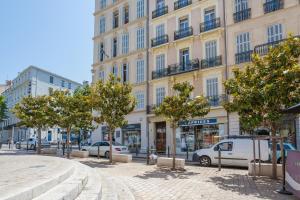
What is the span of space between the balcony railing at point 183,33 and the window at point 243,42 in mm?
4622

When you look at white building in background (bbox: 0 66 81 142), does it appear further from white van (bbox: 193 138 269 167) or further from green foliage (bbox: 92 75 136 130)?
white van (bbox: 193 138 269 167)

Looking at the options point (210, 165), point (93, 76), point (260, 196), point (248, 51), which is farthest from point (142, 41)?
point (260, 196)

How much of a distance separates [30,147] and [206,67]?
2288 cm

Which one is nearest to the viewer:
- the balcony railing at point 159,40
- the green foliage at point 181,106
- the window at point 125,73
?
the green foliage at point 181,106

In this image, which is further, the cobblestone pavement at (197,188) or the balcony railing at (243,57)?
the balcony railing at (243,57)

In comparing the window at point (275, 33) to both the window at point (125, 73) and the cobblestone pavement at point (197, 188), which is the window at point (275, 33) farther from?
the window at point (125, 73)

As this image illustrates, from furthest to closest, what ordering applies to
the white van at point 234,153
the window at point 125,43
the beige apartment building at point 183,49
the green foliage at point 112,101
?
the window at point 125,43, the beige apartment building at point 183,49, the green foliage at point 112,101, the white van at point 234,153

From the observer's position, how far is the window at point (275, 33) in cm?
2191

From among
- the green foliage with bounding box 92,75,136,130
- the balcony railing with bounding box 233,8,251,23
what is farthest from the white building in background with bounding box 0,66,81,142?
the balcony railing with bounding box 233,8,251,23

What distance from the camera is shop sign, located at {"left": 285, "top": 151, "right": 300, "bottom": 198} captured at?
7.53 meters

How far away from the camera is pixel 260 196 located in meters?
8.43

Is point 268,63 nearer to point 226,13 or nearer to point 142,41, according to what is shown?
point 226,13

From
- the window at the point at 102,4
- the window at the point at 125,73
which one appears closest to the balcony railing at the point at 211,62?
the window at the point at 125,73

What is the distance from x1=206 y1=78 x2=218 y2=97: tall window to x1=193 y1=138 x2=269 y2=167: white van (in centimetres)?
780
